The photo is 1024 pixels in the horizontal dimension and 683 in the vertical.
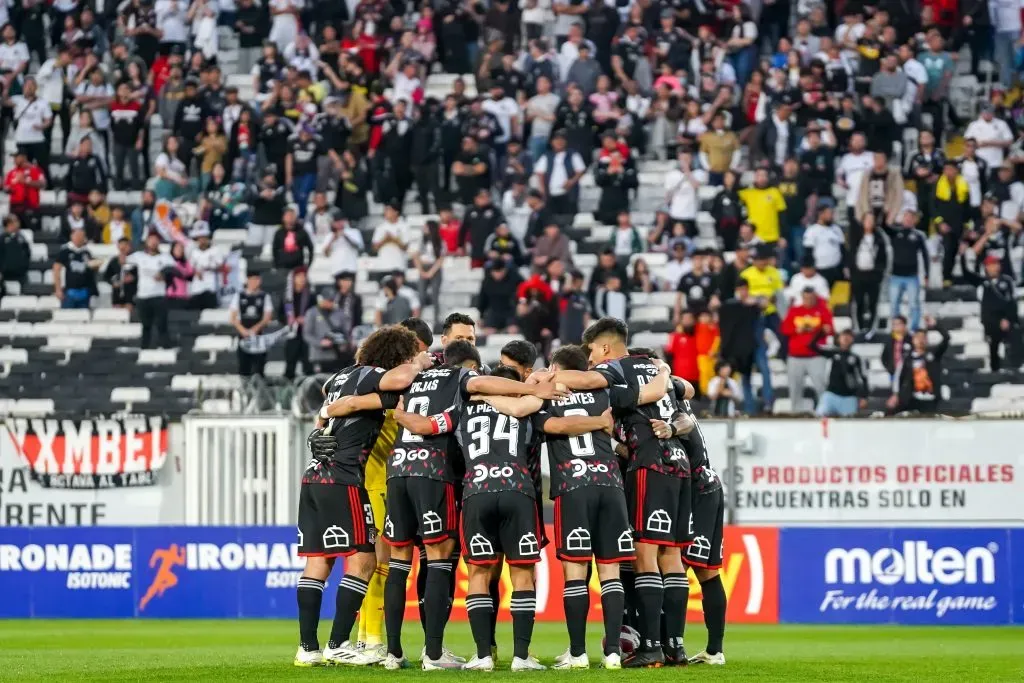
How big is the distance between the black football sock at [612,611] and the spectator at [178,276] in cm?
1690

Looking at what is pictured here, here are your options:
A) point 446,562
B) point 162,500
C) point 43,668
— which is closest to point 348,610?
point 446,562

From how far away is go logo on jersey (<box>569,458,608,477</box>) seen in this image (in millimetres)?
11836

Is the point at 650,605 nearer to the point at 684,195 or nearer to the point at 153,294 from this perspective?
the point at 684,195

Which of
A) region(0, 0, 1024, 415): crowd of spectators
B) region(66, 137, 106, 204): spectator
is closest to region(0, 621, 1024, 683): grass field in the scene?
region(0, 0, 1024, 415): crowd of spectators

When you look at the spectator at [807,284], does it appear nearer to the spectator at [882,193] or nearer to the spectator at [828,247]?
the spectator at [828,247]

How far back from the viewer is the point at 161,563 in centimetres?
2100

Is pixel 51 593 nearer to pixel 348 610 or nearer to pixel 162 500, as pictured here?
pixel 162 500

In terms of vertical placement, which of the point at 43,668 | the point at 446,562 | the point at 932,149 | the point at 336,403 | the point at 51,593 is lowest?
the point at 51,593

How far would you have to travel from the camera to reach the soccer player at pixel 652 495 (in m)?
12.1

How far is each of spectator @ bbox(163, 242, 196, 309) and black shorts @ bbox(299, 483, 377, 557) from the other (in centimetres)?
1581

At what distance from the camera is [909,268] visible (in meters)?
24.9

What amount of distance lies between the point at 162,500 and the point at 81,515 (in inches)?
44.9

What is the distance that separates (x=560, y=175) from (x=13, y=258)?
9.20 meters

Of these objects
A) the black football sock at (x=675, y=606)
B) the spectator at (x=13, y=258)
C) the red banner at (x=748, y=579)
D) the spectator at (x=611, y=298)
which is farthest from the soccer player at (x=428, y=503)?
the spectator at (x=13, y=258)
